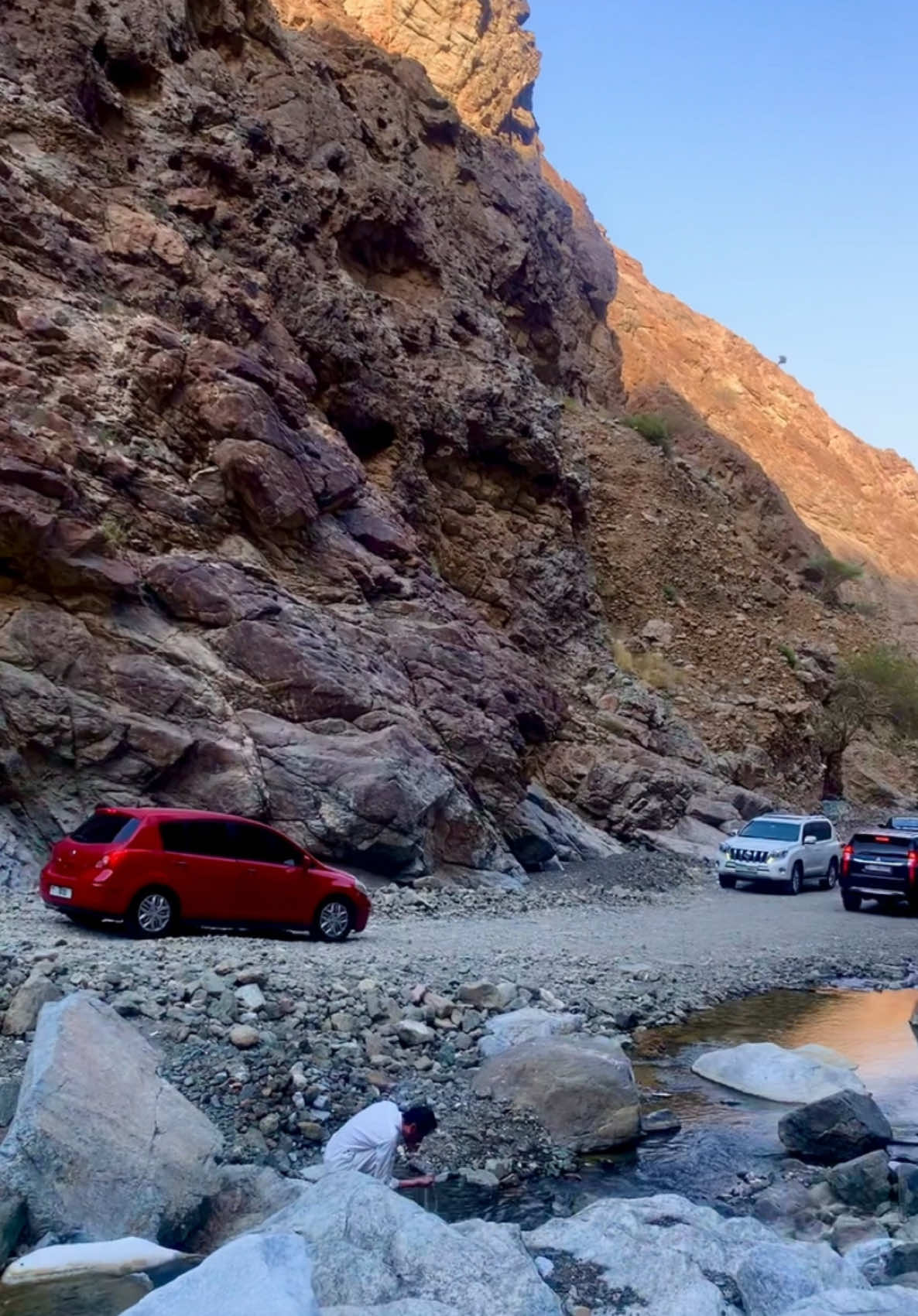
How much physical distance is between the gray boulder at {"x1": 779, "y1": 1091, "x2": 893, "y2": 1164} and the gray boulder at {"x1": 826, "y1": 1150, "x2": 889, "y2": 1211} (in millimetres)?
635

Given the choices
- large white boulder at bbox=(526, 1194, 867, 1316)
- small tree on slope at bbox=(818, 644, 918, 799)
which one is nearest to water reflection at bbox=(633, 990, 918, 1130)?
large white boulder at bbox=(526, 1194, 867, 1316)

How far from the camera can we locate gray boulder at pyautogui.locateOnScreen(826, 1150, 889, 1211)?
8.57 meters

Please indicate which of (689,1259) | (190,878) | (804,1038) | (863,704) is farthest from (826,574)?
(689,1259)

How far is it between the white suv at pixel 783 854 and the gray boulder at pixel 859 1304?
20903 millimetres

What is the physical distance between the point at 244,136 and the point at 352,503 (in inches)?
473

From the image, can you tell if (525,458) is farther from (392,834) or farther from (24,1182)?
(24,1182)

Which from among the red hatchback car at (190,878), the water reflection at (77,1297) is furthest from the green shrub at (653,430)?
the water reflection at (77,1297)

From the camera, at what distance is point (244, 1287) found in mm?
5059

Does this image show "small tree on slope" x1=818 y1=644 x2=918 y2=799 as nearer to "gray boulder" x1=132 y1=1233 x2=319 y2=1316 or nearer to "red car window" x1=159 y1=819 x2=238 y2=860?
"red car window" x1=159 y1=819 x2=238 y2=860

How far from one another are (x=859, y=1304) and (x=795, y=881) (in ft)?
72.1

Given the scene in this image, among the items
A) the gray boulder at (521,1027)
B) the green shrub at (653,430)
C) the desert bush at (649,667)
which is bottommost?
the gray boulder at (521,1027)

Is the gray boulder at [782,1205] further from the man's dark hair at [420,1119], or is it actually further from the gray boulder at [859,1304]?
the man's dark hair at [420,1119]

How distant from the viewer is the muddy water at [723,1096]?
8641 millimetres

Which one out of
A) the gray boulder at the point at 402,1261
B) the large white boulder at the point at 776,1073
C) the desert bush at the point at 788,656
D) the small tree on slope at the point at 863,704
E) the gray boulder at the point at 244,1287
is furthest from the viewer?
the small tree on slope at the point at 863,704
